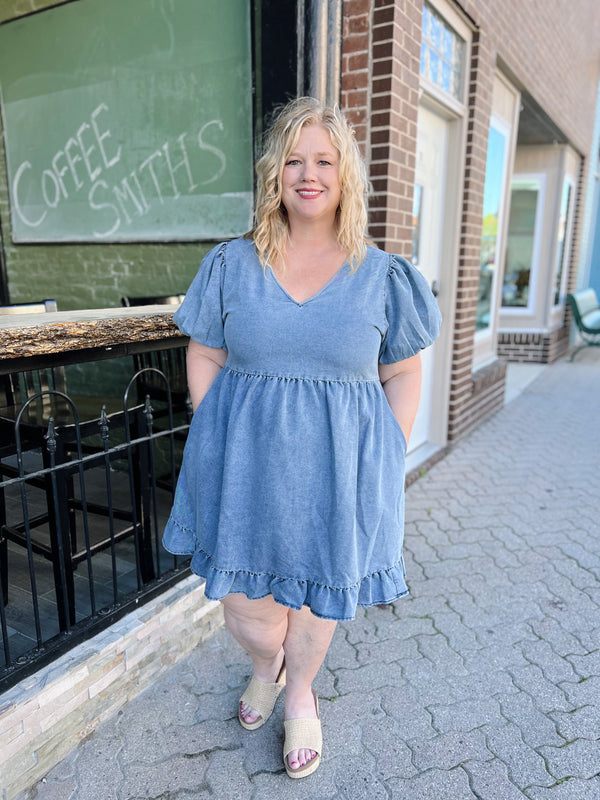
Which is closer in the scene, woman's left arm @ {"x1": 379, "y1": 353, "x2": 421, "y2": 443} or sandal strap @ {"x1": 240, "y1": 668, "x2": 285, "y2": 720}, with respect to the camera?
woman's left arm @ {"x1": 379, "y1": 353, "x2": 421, "y2": 443}

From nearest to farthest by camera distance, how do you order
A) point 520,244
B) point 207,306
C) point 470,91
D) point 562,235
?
point 207,306 < point 470,91 < point 520,244 < point 562,235

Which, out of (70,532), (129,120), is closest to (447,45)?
(129,120)

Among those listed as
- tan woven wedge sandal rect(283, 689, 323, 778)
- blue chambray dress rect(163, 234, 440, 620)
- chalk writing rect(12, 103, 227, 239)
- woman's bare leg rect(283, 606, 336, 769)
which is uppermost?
chalk writing rect(12, 103, 227, 239)

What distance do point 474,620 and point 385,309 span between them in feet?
5.57

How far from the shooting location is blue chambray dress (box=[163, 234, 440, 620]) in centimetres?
153

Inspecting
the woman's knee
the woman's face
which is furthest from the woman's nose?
the woman's knee

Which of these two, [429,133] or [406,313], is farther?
[429,133]

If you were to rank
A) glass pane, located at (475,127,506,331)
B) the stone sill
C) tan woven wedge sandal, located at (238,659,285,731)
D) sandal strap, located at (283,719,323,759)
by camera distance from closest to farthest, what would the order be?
the stone sill, sandal strap, located at (283,719,323,759), tan woven wedge sandal, located at (238,659,285,731), glass pane, located at (475,127,506,331)

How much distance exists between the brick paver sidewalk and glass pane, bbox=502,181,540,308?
609 cm

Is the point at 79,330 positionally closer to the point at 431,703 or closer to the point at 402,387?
the point at 402,387

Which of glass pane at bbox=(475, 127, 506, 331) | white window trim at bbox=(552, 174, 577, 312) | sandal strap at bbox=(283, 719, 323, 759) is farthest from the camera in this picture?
white window trim at bbox=(552, 174, 577, 312)

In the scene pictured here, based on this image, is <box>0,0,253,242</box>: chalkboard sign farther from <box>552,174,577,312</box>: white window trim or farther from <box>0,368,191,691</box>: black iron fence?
<box>552,174,577,312</box>: white window trim

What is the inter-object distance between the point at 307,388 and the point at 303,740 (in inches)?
45.8

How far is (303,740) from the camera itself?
184cm
